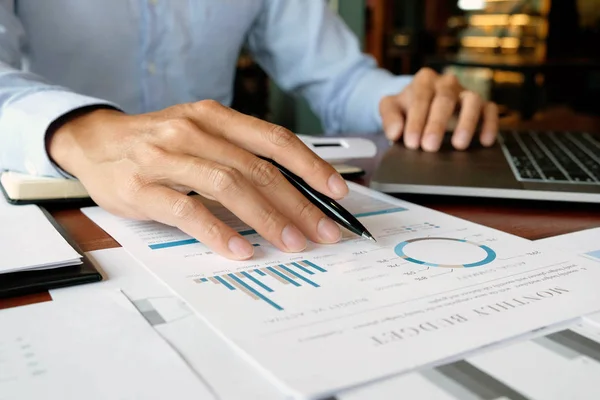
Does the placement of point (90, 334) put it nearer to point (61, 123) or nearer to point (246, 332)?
point (246, 332)

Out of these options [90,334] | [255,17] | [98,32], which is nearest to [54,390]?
[90,334]

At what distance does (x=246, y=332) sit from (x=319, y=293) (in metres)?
0.06

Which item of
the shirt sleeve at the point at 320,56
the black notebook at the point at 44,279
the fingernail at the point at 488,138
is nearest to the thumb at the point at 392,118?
the fingernail at the point at 488,138

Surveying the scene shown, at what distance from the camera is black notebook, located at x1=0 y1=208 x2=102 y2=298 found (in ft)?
1.03

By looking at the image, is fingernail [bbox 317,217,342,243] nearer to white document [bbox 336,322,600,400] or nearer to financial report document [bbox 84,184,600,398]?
financial report document [bbox 84,184,600,398]

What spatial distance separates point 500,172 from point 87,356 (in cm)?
44

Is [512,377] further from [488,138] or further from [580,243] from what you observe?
[488,138]

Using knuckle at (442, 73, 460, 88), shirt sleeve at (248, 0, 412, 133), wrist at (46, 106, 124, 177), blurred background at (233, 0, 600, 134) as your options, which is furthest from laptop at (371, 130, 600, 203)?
blurred background at (233, 0, 600, 134)

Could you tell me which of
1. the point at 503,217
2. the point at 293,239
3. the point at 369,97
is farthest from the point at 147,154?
the point at 369,97

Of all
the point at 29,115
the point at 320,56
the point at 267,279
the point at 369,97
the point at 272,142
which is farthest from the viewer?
the point at 320,56

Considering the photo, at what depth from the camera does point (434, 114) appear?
714 millimetres

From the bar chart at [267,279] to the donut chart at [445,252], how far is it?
0.22 ft

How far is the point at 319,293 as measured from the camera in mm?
312

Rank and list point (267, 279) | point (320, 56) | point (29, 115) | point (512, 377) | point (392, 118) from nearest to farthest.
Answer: point (512, 377) < point (267, 279) < point (29, 115) < point (392, 118) < point (320, 56)
